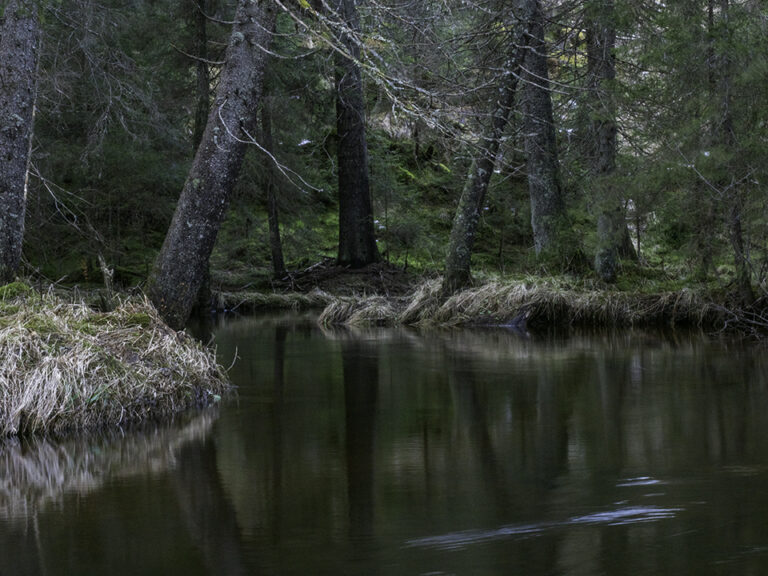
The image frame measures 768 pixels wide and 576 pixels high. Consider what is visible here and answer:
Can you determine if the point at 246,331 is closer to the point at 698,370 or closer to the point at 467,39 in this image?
the point at 467,39

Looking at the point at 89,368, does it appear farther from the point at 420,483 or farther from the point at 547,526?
the point at 547,526

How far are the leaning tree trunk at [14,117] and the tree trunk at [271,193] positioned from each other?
28.6ft

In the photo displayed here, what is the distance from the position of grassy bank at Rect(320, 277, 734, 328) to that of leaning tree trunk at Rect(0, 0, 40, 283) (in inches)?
295

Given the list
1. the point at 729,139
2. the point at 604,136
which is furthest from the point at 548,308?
the point at 729,139

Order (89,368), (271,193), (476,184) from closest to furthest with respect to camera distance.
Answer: (89,368) < (476,184) < (271,193)

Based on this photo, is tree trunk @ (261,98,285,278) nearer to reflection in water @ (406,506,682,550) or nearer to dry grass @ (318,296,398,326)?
dry grass @ (318,296,398,326)

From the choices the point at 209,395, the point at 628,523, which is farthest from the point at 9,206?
the point at 628,523

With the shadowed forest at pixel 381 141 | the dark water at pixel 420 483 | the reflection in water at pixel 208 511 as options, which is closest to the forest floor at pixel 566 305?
the shadowed forest at pixel 381 141

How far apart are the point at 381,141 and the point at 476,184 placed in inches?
433

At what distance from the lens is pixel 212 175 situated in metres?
7.97

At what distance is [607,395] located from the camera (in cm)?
725

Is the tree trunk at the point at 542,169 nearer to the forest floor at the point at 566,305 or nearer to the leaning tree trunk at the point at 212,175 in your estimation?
the forest floor at the point at 566,305

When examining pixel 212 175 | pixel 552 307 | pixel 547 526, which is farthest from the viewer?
pixel 552 307

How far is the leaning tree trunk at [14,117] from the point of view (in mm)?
7777
